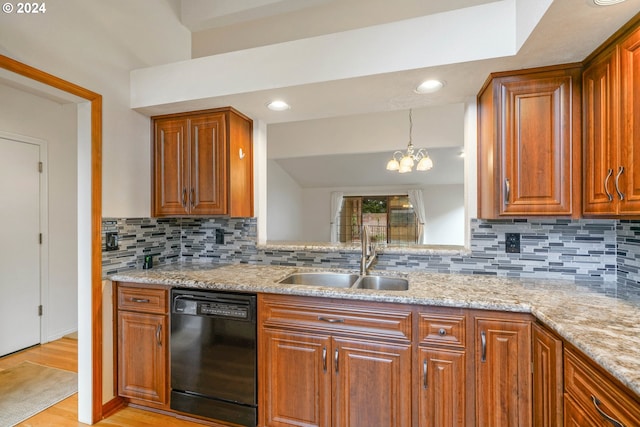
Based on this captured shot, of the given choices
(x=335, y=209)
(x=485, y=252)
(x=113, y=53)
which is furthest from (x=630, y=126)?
(x=335, y=209)

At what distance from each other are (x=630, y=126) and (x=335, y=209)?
692 cm

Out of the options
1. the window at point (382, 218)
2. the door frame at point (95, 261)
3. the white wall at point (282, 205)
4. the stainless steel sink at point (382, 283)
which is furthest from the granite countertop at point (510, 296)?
the window at point (382, 218)

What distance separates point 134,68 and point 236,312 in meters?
1.96

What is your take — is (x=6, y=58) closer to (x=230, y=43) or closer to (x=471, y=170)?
(x=230, y=43)

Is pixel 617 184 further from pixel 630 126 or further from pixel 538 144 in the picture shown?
pixel 538 144

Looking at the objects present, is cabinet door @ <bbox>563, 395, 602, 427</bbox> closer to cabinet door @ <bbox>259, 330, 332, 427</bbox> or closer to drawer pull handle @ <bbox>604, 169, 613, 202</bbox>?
drawer pull handle @ <bbox>604, 169, 613, 202</bbox>

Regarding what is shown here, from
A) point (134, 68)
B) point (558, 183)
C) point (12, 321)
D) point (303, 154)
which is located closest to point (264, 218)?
point (134, 68)

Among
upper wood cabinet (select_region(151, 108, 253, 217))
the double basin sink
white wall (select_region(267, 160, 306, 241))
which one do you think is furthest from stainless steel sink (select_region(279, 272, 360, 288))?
white wall (select_region(267, 160, 306, 241))

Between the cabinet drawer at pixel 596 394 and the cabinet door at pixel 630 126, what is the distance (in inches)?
27.4

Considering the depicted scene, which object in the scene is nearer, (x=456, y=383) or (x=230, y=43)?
(x=456, y=383)

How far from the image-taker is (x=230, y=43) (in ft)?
10.4

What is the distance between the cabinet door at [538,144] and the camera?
1.68m

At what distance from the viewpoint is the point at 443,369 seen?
5.10ft

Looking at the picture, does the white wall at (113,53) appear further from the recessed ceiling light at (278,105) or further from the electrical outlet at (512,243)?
the electrical outlet at (512,243)
